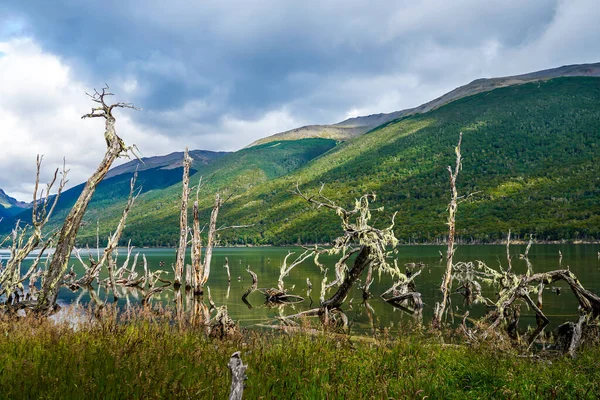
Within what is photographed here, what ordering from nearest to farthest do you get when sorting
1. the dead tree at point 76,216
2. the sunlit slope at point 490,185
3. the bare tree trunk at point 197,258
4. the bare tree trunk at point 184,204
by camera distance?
1. the dead tree at point 76,216
2. the bare tree trunk at point 197,258
3. the bare tree trunk at point 184,204
4. the sunlit slope at point 490,185

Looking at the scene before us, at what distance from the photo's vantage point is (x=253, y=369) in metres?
6.69

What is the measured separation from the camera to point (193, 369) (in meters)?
6.22

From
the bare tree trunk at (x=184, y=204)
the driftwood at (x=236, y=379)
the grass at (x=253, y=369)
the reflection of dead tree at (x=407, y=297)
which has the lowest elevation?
the reflection of dead tree at (x=407, y=297)

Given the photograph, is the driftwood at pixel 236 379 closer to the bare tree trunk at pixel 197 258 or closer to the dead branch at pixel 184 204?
the bare tree trunk at pixel 197 258

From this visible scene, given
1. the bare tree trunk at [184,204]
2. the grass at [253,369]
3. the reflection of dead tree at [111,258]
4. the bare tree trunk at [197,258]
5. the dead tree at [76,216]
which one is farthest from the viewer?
the bare tree trunk at [184,204]

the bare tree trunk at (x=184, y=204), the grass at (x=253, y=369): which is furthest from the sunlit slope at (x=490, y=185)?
the grass at (x=253, y=369)

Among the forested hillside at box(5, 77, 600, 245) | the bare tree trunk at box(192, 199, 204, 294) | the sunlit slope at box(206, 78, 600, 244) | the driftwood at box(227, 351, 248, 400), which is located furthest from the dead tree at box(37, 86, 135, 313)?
the sunlit slope at box(206, 78, 600, 244)

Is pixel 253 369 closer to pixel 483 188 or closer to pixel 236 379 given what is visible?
pixel 236 379

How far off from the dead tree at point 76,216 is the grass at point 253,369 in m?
0.75

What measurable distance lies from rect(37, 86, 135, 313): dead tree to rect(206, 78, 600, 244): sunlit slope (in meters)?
109

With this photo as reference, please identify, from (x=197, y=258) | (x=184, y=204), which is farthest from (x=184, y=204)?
(x=197, y=258)

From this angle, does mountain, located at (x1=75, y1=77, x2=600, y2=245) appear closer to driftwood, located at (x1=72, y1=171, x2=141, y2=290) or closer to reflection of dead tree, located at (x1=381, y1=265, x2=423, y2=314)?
driftwood, located at (x1=72, y1=171, x2=141, y2=290)

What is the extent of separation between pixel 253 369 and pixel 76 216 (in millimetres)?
5289

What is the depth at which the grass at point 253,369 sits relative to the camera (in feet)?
16.4
